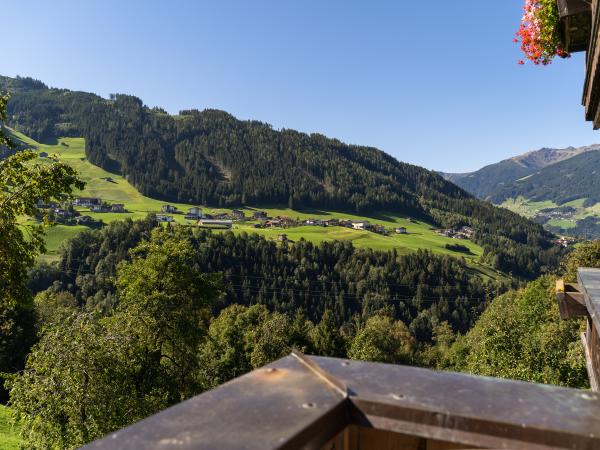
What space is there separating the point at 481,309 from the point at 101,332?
155967 millimetres

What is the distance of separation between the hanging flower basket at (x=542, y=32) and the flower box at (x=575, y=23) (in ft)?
0.44

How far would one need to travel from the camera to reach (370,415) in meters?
1.74

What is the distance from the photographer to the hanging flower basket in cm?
625

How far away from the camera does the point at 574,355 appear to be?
3578cm

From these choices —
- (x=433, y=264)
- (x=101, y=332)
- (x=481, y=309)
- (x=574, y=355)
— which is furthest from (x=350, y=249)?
(x=101, y=332)

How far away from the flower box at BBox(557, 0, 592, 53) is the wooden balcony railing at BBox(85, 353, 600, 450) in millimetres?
4787

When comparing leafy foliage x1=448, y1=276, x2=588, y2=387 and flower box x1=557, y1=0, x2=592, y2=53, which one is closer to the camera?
flower box x1=557, y1=0, x2=592, y2=53

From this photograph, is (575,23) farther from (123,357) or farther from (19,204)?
(123,357)

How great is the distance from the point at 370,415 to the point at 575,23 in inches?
231

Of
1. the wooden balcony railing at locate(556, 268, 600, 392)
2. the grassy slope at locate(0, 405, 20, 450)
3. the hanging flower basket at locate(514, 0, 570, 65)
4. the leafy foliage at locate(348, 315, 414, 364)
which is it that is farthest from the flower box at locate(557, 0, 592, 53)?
the leafy foliage at locate(348, 315, 414, 364)

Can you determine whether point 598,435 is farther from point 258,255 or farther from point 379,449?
point 258,255

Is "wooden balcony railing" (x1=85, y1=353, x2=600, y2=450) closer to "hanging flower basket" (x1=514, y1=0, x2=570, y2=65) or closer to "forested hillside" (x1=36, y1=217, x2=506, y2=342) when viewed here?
"hanging flower basket" (x1=514, y1=0, x2=570, y2=65)

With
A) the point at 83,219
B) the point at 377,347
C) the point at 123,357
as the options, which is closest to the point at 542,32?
the point at 123,357

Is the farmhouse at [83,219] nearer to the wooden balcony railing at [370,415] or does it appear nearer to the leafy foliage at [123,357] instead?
the leafy foliage at [123,357]
